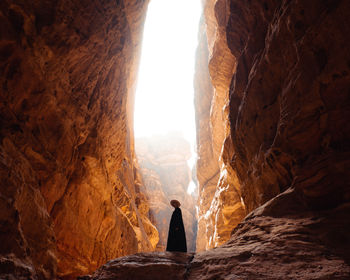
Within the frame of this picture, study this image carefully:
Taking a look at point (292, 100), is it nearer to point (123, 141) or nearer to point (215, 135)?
point (123, 141)

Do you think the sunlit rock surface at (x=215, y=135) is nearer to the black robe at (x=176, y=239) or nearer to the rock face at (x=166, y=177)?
the black robe at (x=176, y=239)

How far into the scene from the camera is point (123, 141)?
12.4 m

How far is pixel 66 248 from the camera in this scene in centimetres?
797

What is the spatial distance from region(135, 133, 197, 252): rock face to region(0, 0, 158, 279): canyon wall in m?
23.1

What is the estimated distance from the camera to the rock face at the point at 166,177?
3872 centimetres

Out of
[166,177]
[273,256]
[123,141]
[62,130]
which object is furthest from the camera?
[166,177]

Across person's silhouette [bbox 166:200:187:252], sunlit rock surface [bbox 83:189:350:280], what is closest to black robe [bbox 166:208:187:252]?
person's silhouette [bbox 166:200:187:252]

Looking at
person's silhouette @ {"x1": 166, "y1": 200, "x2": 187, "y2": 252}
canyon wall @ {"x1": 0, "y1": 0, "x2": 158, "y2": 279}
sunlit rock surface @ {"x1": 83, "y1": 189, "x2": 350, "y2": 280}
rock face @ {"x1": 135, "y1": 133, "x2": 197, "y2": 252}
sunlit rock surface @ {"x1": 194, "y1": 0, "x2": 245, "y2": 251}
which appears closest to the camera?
sunlit rock surface @ {"x1": 83, "y1": 189, "x2": 350, "y2": 280}

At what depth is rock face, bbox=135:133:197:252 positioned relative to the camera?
127ft

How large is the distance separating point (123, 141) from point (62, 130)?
16.6 feet

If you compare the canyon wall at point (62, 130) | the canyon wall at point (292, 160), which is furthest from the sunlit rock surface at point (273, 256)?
the canyon wall at point (62, 130)

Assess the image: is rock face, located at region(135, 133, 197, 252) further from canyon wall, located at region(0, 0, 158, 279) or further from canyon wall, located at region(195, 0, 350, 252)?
canyon wall, located at region(195, 0, 350, 252)

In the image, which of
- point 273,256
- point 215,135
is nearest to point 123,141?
point 273,256

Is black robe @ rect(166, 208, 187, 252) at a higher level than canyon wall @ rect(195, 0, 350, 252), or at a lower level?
lower
